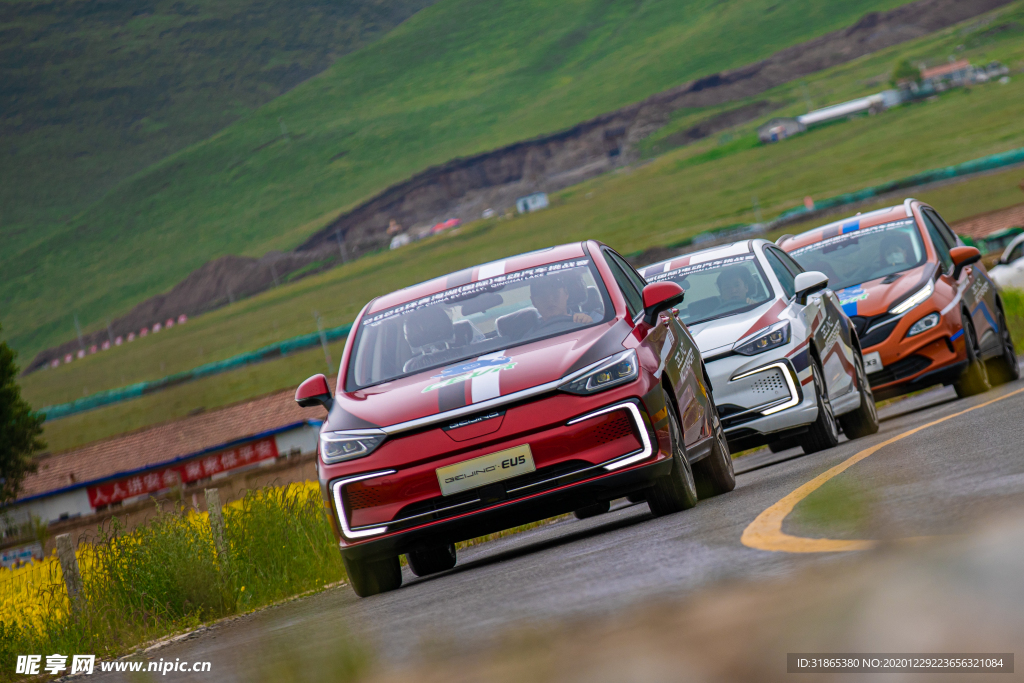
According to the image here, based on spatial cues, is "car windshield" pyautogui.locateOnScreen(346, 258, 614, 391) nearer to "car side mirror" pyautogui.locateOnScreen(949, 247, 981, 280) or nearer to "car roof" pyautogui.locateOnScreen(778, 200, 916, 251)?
"car roof" pyautogui.locateOnScreen(778, 200, 916, 251)

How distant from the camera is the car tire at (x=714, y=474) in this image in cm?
918

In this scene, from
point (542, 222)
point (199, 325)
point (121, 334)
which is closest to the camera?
point (542, 222)

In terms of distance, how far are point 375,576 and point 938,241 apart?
856 centimetres

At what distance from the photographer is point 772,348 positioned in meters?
10.8

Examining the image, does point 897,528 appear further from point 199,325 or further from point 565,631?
point 199,325

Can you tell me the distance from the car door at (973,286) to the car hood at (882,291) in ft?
1.11

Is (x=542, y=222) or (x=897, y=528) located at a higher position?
(x=542, y=222)

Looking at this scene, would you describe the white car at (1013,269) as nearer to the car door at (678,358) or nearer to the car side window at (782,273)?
the car side window at (782,273)

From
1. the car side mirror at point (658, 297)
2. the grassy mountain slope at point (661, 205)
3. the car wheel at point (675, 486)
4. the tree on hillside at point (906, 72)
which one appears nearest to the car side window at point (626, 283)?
the car side mirror at point (658, 297)

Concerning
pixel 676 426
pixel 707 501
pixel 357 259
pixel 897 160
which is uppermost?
pixel 357 259

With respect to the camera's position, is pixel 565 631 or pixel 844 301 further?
pixel 844 301

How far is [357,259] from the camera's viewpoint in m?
182

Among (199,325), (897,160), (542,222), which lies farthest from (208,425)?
(199,325)

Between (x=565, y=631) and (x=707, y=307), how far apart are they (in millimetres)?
7684
